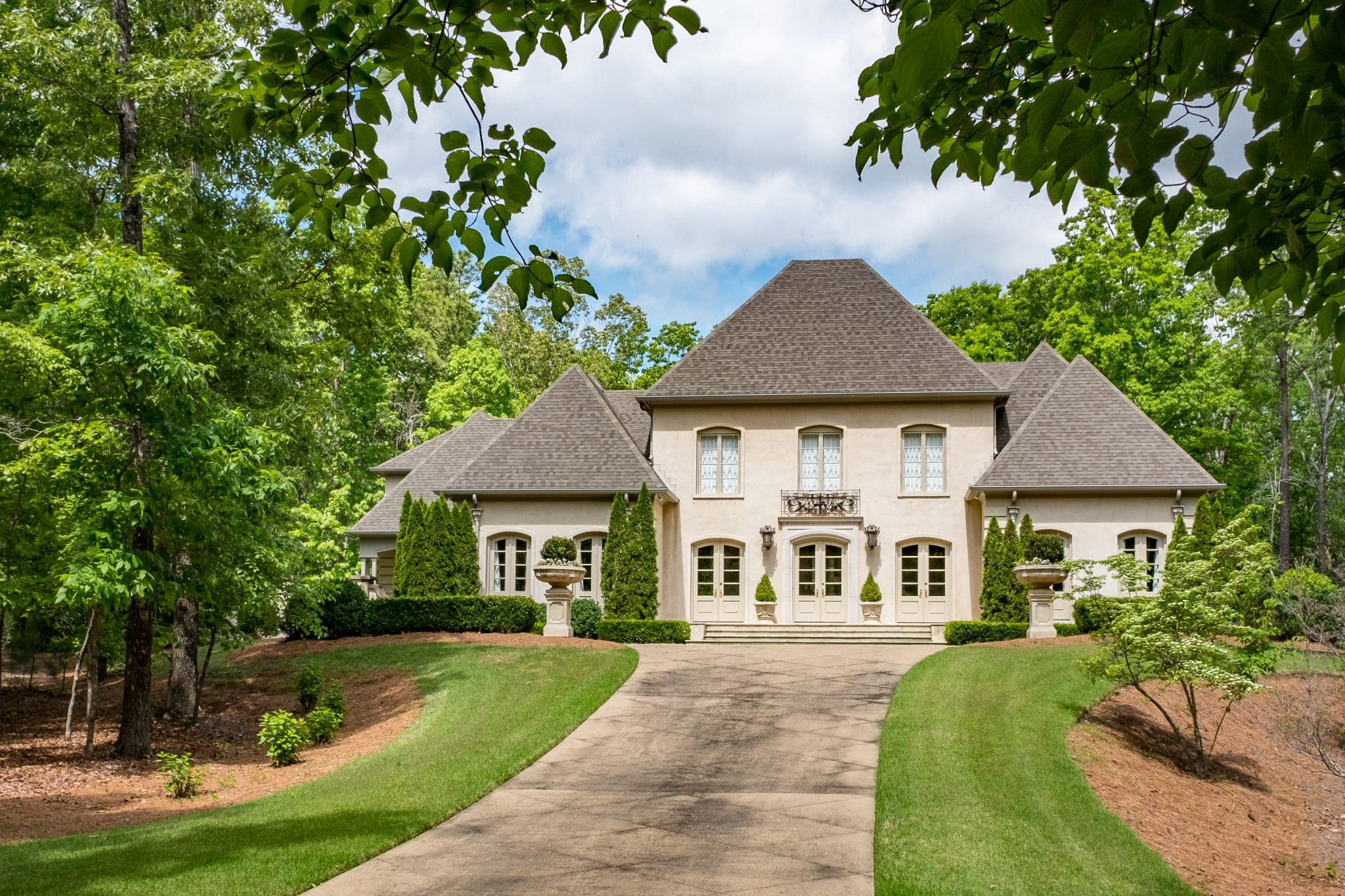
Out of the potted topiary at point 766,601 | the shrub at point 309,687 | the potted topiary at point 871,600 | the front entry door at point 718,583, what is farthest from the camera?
the front entry door at point 718,583

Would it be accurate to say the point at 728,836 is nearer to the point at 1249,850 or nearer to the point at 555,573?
the point at 1249,850

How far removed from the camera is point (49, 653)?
1118 inches

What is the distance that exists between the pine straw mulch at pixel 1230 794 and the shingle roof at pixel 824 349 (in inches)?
452

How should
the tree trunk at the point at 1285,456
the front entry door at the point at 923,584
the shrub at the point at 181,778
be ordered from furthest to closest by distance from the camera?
the tree trunk at the point at 1285,456, the front entry door at the point at 923,584, the shrub at the point at 181,778

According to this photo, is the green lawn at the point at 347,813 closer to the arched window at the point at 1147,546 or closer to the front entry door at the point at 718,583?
the front entry door at the point at 718,583

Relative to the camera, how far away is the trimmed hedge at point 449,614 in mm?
25062

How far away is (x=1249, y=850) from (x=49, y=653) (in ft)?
90.6

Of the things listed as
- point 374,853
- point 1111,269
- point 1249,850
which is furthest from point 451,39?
point 1111,269

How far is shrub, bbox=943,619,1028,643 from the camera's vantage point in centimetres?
2341

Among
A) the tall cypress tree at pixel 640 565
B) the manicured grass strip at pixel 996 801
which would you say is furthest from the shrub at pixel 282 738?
the tall cypress tree at pixel 640 565

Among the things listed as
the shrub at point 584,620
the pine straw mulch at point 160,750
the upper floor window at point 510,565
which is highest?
the upper floor window at point 510,565

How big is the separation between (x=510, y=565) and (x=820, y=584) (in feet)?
25.5

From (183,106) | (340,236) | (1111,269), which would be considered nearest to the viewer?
(183,106)

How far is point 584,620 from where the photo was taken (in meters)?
24.8
